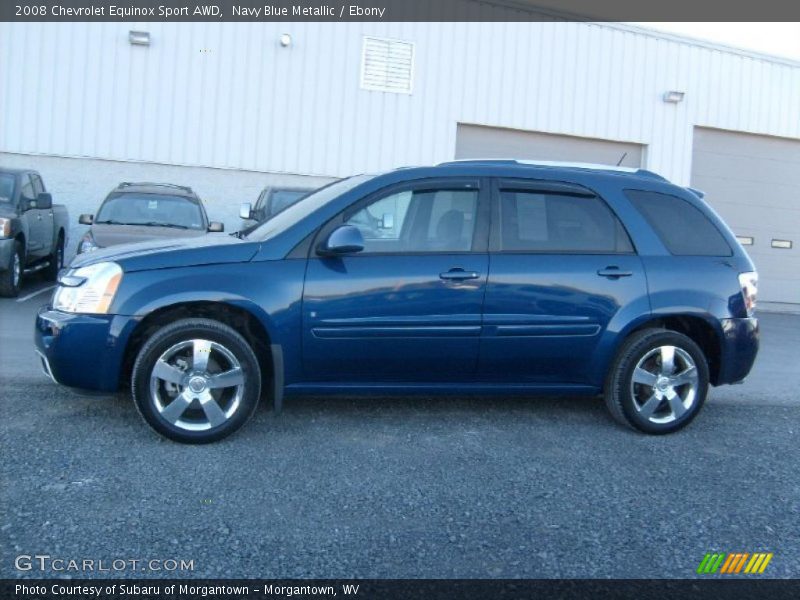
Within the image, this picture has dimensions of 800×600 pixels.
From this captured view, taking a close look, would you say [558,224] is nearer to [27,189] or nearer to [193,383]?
[193,383]

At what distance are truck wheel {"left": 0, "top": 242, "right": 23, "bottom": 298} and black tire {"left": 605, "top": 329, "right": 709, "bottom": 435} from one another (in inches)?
299

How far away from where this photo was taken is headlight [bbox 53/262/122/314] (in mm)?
4832

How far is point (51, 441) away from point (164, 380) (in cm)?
72

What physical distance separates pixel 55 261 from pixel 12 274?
2.46 m

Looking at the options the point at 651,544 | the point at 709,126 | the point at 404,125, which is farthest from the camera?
the point at 709,126

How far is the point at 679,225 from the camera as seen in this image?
5.73m

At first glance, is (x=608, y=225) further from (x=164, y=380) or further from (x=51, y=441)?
(x=51, y=441)

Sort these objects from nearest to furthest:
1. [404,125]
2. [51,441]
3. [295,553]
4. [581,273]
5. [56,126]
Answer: [295,553] → [51,441] → [581,273] → [56,126] → [404,125]

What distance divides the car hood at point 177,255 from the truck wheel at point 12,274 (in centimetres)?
545

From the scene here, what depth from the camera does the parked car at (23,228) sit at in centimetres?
1000

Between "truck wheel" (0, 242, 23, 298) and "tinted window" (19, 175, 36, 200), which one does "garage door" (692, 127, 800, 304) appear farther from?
"truck wheel" (0, 242, 23, 298)
